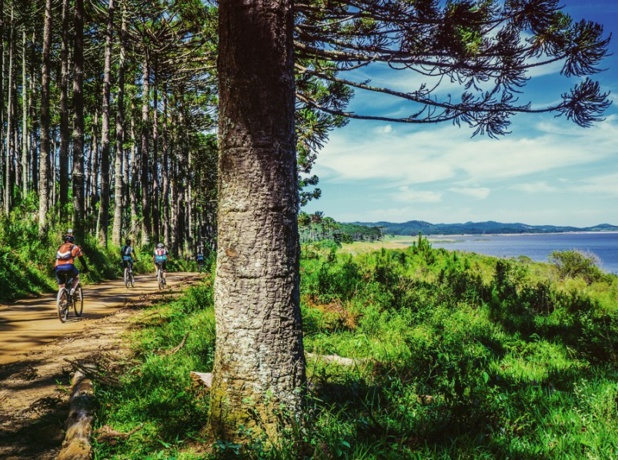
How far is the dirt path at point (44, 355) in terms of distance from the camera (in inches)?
146

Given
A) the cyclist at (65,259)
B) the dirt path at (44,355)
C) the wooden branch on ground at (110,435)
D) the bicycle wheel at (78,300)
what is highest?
the cyclist at (65,259)

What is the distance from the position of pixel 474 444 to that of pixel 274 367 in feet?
5.47

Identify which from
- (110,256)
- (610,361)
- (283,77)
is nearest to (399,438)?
(283,77)

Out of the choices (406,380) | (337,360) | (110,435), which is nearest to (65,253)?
(110,435)

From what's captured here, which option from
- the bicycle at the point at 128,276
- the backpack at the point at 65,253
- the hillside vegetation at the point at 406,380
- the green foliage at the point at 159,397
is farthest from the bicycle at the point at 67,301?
the bicycle at the point at 128,276

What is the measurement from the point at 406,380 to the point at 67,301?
757 cm

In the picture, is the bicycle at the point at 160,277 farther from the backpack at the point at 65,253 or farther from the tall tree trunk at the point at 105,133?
the tall tree trunk at the point at 105,133

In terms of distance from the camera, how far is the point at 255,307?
3088 mm

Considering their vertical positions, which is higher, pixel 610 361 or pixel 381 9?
pixel 381 9

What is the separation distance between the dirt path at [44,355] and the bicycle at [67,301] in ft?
0.61

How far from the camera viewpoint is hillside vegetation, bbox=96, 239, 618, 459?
10.1 ft

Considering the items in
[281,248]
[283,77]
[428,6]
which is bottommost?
[281,248]

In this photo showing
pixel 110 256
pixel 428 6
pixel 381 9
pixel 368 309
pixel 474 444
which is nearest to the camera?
pixel 474 444

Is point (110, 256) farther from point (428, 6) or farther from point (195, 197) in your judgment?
point (195, 197)
